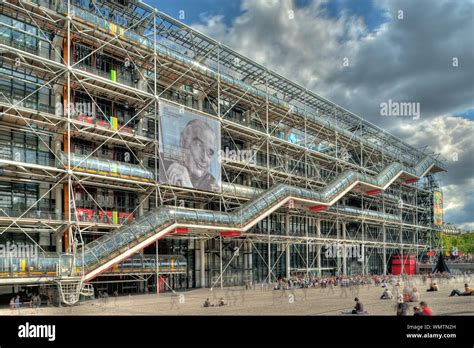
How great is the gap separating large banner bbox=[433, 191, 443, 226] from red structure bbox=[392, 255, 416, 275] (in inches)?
531

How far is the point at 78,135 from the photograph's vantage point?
26.0m

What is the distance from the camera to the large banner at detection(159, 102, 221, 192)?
2856 centimetres

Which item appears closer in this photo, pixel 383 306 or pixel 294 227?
pixel 383 306

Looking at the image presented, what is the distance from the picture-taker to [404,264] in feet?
181

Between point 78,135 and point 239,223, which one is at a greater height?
point 78,135

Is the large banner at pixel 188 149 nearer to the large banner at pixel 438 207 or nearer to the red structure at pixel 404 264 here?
the red structure at pixel 404 264

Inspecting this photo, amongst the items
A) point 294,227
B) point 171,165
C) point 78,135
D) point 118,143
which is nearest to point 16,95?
point 78,135

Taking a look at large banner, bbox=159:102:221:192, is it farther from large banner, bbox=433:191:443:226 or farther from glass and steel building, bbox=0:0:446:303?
large banner, bbox=433:191:443:226

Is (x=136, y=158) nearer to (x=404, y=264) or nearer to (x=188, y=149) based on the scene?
(x=188, y=149)

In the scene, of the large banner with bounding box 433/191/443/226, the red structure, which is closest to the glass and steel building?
the red structure
